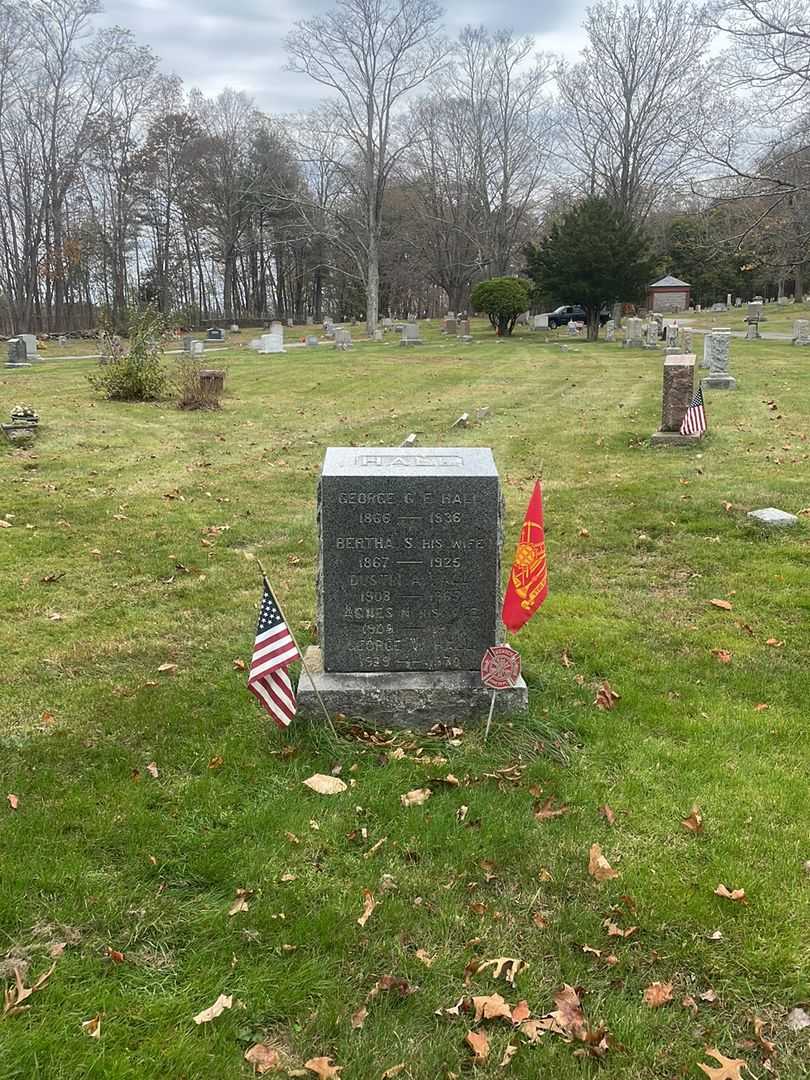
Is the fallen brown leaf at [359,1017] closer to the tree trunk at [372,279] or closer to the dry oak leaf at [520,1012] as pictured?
the dry oak leaf at [520,1012]

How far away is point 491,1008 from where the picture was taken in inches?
109

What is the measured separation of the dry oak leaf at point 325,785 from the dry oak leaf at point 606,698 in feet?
5.48

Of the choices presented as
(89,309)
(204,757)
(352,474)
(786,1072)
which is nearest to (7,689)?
Result: (204,757)

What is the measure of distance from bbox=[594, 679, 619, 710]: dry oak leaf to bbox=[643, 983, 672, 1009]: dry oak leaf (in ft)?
6.65

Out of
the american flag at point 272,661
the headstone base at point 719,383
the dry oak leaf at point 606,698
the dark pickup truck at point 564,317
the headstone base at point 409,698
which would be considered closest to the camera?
the american flag at point 272,661

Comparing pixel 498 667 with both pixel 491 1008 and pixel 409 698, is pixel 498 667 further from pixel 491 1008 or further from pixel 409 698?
pixel 491 1008

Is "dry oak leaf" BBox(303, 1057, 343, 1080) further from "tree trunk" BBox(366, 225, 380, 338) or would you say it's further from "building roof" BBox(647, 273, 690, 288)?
"building roof" BBox(647, 273, 690, 288)

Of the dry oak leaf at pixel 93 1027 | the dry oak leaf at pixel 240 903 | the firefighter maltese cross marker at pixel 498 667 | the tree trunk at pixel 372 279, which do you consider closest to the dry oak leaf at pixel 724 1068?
the dry oak leaf at pixel 240 903

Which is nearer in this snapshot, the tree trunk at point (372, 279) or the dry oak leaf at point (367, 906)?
the dry oak leaf at point (367, 906)

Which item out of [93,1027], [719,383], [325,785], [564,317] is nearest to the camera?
[93,1027]

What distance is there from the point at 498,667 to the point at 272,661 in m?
1.21

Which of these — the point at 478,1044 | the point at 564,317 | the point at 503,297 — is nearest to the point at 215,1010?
the point at 478,1044

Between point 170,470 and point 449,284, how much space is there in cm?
5344

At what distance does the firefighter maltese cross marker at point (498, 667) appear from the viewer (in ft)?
14.4
